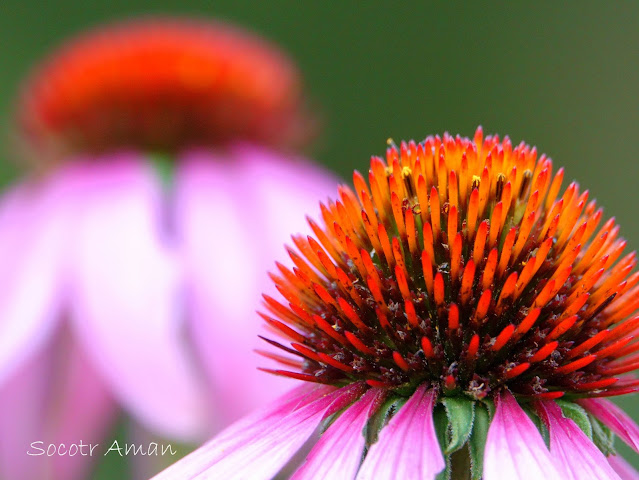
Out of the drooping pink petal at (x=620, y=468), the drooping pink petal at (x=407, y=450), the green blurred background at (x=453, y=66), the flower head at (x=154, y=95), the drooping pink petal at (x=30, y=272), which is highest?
the green blurred background at (x=453, y=66)

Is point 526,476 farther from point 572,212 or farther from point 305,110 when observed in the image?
point 305,110

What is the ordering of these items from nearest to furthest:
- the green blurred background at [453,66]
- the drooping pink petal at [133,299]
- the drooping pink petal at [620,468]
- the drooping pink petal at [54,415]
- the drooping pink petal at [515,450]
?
1. the drooping pink petal at [515,450]
2. the drooping pink petal at [620,468]
3. the drooping pink petal at [133,299]
4. the drooping pink petal at [54,415]
5. the green blurred background at [453,66]

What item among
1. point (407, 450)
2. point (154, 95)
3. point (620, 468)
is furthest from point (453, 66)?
point (407, 450)

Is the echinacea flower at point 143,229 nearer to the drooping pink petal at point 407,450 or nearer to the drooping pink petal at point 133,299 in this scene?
the drooping pink petal at point 133,299

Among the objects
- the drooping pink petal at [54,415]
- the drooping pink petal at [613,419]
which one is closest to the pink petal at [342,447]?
the drooping pink petal at [613,419]

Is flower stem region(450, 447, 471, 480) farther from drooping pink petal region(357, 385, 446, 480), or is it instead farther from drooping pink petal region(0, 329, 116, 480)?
drooping pink petal region(0, 329, 116, 480)

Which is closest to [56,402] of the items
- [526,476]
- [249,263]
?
[249,263]

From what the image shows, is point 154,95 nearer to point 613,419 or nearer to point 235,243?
point 235,243
